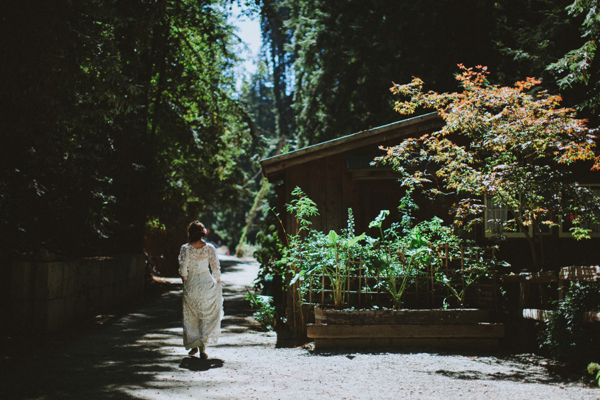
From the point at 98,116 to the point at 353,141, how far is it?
548 centimetres

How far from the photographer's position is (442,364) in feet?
25.1

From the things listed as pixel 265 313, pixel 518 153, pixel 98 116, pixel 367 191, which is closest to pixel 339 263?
pixel 265 313

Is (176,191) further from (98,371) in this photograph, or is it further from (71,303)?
(98,371)

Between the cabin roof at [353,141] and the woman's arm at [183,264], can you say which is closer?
the woman's arm at [183,264]

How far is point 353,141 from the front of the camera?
1252cm

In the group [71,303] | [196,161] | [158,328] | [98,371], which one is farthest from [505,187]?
[196,161]

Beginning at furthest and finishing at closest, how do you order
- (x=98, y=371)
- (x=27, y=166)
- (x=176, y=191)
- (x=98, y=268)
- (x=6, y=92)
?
(x=176, y=191) < (x=98, y=268) < (x=27, y=166) < (x=6, y=92) < (x=98, y=371)

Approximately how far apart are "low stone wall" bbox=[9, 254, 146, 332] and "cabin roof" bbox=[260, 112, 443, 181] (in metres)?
4.61

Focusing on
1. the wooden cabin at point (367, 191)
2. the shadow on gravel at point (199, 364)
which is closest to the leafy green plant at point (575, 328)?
the shadow on gravel at point (199, 364)

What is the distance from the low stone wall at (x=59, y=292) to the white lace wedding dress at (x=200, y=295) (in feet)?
10.5

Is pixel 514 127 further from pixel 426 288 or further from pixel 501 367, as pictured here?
pixel 501 367

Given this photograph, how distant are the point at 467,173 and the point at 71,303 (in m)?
8.15

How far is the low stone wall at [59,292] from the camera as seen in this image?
9.62 meters

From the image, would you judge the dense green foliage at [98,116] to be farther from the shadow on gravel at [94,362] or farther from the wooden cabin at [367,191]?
the wooden cabin at [367,191]
